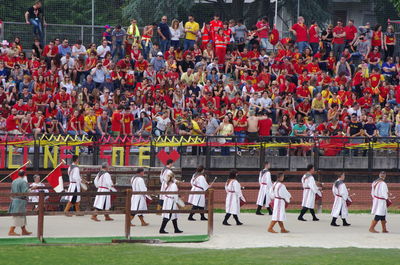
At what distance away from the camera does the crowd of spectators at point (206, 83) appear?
30312mm

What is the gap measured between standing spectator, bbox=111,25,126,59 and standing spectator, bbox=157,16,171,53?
1.51 m

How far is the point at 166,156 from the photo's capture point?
27281 millimetres

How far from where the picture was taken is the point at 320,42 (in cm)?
3747

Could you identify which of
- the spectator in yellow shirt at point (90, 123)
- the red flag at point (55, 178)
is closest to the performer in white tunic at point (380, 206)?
the red flag at point (55, 178)

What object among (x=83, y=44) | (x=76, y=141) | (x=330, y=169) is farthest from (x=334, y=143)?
(x=83, y=44)

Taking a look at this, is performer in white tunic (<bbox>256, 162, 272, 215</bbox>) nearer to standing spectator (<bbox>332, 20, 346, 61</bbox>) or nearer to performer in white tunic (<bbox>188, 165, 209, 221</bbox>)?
performer in white tunic (<bbox>188, 165, 209, 221</bbox>)

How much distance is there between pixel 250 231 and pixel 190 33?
49.1 ft

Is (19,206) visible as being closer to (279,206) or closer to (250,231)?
(250,231)

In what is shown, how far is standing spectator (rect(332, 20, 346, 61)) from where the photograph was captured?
37.2 m

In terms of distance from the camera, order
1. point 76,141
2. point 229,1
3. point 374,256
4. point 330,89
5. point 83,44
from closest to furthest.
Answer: point 374,256, point 76,141, point 330,89, point 83,44, point 229,1

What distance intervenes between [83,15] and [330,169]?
75.9 ft

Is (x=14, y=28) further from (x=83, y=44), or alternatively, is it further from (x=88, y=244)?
(x=88, y=244)

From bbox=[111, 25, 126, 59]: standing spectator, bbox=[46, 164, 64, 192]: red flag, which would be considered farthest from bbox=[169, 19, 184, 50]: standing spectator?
bbox=[46, 164, 64, 192]: red flag

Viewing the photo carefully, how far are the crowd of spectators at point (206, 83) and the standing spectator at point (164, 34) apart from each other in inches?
1.9
